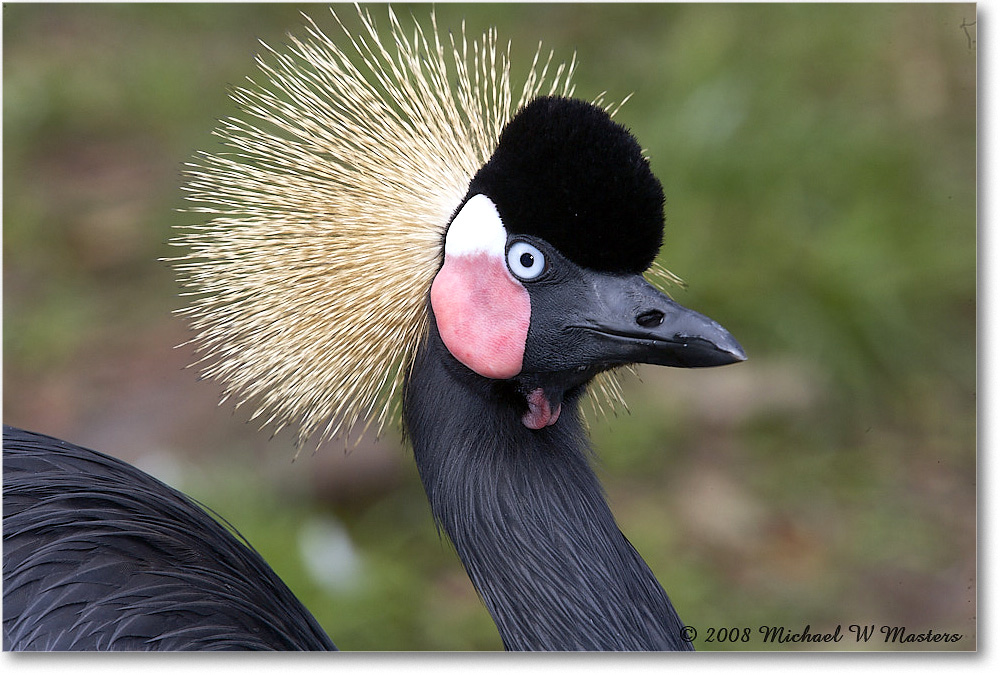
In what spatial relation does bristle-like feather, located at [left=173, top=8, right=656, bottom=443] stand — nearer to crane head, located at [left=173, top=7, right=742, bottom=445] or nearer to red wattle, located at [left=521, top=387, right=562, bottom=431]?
crane head, located at [left=173, top=7, right=742, bottom=445]

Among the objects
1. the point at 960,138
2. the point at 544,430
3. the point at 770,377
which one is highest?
the point at 960,138

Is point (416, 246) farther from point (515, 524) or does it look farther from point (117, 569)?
point (117, 569)

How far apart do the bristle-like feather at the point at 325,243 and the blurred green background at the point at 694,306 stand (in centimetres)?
62

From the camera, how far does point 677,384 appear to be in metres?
2.63

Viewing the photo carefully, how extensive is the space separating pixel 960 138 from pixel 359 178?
107 cm

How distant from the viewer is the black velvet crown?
111cm

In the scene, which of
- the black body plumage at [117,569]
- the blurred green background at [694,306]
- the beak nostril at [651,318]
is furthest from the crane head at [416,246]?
the blurred green background at [694,306]

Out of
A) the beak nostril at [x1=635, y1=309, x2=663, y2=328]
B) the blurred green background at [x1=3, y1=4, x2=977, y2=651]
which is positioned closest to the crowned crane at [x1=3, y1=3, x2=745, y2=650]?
the beak nostril at [x1=635, y1=309, x2=663, y2=328]

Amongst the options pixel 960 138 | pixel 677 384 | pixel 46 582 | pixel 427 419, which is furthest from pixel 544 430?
pixel 677 384

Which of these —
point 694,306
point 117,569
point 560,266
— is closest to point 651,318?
point 560,266

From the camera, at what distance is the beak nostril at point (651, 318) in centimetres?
116

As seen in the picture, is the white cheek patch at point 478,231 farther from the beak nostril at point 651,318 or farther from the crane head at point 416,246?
the beak nostril at point 651,318

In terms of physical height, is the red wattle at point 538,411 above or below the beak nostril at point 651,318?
below

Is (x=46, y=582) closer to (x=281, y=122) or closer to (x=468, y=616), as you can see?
(x=281, y=122)
